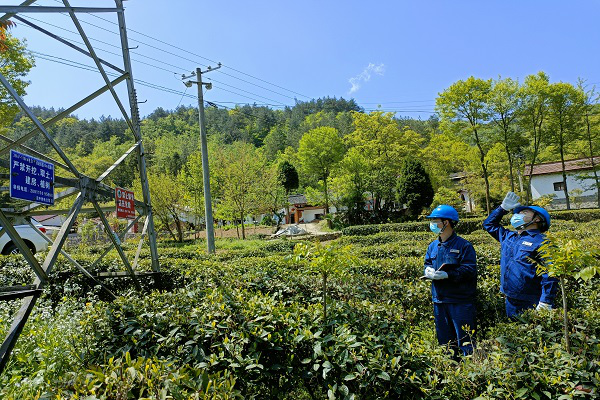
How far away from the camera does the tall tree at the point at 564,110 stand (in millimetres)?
23594

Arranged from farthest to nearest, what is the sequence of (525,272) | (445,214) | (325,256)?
(445,214), (525,272), (325,256)

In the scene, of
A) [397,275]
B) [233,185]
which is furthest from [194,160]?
[397,275]

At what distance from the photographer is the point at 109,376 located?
182 cm

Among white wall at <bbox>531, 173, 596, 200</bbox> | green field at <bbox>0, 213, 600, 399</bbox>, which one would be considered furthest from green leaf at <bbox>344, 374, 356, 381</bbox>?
white wall at <bbox>531, 173, 596, 200</bbox>

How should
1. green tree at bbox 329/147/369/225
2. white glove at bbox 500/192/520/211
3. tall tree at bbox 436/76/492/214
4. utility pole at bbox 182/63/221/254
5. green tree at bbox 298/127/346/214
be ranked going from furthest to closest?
1. green tree at bbox 298/127/346/214
2. green tree at bbox 329/147/369/225
3. tall tree at bbox 436/76/492/214
4. utility pole at bbox 182/63/221/254
5. white glove at bbox 500/192/520/211

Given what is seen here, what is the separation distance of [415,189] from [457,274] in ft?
71.3

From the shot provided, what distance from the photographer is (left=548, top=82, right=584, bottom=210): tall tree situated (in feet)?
77.4

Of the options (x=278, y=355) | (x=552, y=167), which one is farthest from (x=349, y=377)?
(x=552, y=167)

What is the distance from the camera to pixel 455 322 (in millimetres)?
3312

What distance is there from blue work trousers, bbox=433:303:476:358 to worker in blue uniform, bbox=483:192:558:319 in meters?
0.42

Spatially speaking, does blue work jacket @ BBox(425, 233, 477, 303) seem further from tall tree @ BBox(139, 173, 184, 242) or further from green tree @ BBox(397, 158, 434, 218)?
tall tree @ BBox(139, 173, 184, 242)

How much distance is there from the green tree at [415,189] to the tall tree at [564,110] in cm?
1029

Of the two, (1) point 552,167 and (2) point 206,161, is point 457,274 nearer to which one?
(2) point 206,161

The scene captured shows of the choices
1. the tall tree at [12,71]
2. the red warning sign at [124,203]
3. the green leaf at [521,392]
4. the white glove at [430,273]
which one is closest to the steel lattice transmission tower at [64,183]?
the red warning sign at [124,203]
